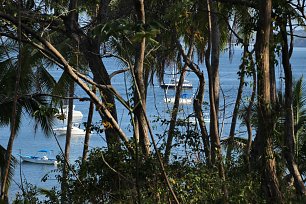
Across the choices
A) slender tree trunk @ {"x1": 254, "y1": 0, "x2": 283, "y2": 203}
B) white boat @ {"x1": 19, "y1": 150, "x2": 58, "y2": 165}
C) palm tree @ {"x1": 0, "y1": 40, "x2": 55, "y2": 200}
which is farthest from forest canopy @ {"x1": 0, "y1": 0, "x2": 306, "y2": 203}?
white boat @ {"x1": 19, "y1": 150, "x2": 58, "y2": 165}

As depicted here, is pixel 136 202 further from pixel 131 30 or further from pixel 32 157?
pixel 32 157

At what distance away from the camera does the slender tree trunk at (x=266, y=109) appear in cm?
748

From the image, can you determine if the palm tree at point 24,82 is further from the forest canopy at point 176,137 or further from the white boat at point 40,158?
the white boat at point 40,158

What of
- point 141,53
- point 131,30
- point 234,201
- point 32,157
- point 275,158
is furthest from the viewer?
point 32,157

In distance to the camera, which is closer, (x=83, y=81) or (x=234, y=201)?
(x=234, y=201)

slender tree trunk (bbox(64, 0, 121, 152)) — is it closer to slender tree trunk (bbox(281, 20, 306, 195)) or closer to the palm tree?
slender tree trunk (bbox(281, 20, 306, 195))

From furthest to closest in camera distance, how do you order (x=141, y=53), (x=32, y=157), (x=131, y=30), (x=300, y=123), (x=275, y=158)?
1. (x=32, y=157)
2. (x=300, y=123)
3. (x=141, y=53)
4. (x=275, y=158)
5. (x=131, y=30)

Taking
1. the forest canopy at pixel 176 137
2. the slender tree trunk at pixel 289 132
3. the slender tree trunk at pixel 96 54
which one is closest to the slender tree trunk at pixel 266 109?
the forest canopy at pixel 176 137

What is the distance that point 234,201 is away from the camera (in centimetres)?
744

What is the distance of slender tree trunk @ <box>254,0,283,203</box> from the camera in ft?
24.6

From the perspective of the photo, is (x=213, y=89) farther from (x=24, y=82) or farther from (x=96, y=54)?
(x=24, y=82)

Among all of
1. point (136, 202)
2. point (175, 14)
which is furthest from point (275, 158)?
point (175, 14)

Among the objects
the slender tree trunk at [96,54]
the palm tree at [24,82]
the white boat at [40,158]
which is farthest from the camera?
the white boat at [40,158]

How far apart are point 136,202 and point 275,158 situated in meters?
1.59
